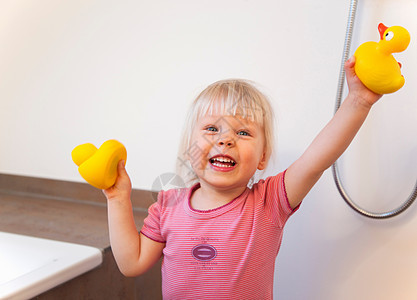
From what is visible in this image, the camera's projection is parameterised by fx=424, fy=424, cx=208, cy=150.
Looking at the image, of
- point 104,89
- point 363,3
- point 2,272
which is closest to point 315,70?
point 363,3

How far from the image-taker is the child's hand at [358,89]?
631 millimetres

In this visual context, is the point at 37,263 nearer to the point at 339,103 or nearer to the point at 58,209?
the point at 58,209

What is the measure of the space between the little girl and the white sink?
0.12m

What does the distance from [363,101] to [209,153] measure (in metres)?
0.30

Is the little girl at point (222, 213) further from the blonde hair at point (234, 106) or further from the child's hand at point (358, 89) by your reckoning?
the child's hand at point (358, 89)

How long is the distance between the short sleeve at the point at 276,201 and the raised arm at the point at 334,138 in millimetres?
11

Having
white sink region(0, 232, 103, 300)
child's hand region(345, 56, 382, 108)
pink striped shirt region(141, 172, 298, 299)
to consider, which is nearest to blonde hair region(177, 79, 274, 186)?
pink striped shirt region(141, 172, 298, 299)

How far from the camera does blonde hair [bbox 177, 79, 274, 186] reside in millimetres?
813

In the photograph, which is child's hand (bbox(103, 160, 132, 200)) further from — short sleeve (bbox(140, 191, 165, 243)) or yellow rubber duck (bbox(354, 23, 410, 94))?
yellow rubber duck (bbox(354, 23, 410, 94))

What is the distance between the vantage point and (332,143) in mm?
688

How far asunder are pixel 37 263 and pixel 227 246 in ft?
1.34

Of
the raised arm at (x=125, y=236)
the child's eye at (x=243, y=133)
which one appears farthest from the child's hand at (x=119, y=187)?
the child's eye at (x=243, y=133)

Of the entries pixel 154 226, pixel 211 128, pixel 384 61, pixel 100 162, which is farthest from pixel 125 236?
pixel 384 61

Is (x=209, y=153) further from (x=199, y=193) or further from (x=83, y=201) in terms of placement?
(x=83, y=201)
